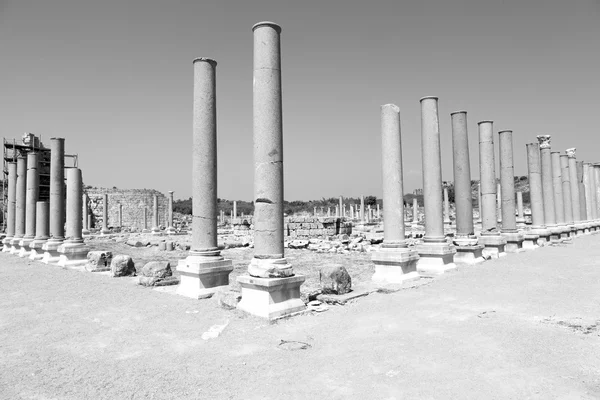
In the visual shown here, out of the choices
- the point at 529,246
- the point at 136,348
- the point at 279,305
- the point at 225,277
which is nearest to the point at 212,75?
the point at 225,277

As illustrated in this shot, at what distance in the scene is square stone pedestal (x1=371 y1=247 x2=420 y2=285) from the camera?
926cm

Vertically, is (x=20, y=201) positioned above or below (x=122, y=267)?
above

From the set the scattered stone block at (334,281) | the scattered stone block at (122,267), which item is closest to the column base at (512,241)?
the scattered stone block at (334,281)

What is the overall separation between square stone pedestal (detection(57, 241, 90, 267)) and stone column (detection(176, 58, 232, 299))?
282 inches

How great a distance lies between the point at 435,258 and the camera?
35.7 feet

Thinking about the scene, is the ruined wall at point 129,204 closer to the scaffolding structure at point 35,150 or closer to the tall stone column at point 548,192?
the scaffolding structure at point 35,150

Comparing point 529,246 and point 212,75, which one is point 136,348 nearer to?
point 212,75

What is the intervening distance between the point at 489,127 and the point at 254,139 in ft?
34.2

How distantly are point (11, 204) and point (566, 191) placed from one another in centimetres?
2886

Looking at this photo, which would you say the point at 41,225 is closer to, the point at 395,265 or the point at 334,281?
the point at 334,281

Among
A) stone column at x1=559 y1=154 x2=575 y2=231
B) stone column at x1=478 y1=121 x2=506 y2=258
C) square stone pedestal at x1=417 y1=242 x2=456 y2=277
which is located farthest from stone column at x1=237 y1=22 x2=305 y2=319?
stone column at x1=559 y1=154 x2=575 y2=231

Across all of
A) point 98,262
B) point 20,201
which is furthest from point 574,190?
point 20,201

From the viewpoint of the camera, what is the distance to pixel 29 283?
406 inches

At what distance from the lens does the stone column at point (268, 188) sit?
21.8 ft
